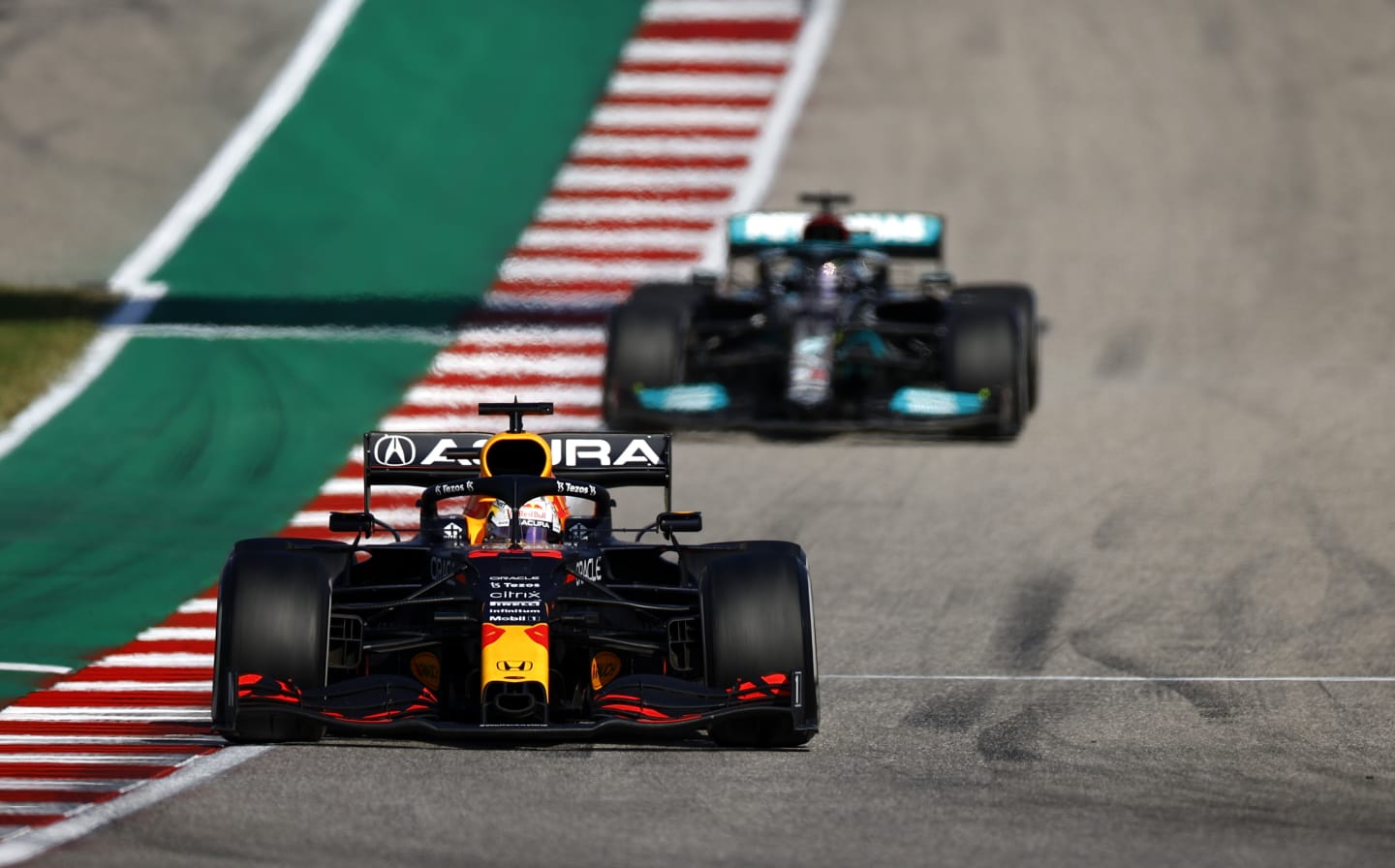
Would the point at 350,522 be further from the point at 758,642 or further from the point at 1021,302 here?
the point at 1021,302

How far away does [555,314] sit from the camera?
77.9 feet

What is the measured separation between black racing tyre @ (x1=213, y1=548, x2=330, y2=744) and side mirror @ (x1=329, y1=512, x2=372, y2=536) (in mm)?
1057

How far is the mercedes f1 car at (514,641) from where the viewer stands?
10.3m

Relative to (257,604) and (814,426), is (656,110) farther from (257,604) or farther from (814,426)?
(257,604)

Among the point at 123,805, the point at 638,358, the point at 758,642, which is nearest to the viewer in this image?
the point at 123,805

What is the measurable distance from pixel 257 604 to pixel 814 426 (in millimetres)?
9429

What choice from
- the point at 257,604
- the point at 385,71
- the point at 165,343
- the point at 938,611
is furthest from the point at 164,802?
the point at 385,71

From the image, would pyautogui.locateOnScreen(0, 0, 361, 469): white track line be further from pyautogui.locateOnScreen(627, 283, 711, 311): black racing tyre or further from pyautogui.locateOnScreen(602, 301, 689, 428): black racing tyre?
pyautogui.locateOnScreen(627, 283, 711, 311): black racing tyre

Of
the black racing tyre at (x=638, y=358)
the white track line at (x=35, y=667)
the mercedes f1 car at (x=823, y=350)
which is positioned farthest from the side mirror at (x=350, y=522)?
the black racing tyre at (x=638, y=358)

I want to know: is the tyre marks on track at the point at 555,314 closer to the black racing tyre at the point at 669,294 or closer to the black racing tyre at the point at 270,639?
the black racing tyre at the point at 270,639

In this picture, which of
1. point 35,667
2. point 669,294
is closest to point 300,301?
point 669,294

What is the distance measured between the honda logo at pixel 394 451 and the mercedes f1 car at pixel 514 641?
737 mm

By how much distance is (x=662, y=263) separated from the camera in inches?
997

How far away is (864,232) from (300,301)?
19.1 feet
